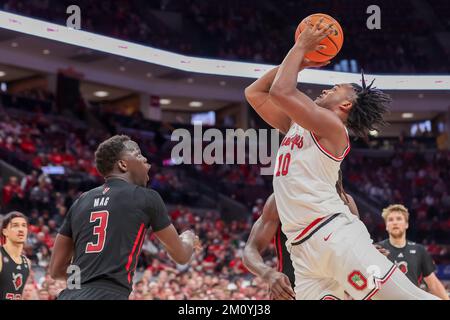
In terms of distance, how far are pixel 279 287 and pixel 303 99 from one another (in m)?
0.97

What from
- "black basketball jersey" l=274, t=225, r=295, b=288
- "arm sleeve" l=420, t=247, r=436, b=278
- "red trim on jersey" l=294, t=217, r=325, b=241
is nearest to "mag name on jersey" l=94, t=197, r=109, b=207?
"red trim on jersey" l=294, t=217, r=325, b=241

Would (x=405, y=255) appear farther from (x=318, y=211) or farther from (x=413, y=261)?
(x=318, y=211)

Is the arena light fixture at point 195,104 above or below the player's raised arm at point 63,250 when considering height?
above

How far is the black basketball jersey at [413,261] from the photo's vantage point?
6.36 meters

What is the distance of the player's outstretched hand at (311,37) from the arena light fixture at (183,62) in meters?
14.9

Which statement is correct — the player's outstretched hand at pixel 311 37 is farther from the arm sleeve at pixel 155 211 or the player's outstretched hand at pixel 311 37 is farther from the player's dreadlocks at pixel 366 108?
the arm sleeve at pixel 155 211

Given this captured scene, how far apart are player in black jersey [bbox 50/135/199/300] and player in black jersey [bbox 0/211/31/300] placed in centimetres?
216

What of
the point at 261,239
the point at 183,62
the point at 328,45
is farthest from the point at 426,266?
the point at 183,62

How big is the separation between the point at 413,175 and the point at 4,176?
1155cm

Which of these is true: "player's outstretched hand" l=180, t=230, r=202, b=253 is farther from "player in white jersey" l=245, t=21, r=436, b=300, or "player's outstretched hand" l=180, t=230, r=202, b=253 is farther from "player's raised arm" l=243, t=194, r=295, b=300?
"player in white jersey" l=245, t=21, r=436, b=300

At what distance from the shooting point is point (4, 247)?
6062 millimetres

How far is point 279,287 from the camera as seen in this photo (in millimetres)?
3781

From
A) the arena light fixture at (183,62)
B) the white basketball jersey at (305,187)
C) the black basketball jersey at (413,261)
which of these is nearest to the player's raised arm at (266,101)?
the white basketball jersey at (305,187)
